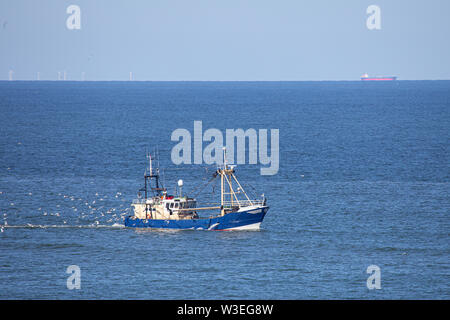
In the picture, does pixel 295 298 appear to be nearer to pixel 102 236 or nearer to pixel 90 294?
pixel 90 294

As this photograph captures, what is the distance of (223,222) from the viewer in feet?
283

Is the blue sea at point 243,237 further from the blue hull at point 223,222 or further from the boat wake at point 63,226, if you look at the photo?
the blue hull at point 223,222

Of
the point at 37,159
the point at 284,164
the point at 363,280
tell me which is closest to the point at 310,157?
the point at 284,164

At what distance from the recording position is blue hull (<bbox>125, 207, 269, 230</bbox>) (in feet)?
282

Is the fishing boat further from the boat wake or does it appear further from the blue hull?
the boat wake

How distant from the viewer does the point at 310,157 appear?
5925 inches

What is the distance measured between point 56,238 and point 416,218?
42495mm

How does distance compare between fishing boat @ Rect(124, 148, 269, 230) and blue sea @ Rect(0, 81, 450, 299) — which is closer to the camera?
blue sea @ Rect(0, 81, 450, 299)

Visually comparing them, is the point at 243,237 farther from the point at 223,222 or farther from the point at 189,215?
the point at 189,215

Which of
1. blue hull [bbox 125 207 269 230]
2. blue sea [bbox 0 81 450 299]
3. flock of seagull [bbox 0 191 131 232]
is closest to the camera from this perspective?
blue sea [bbox 0 81 450 299]

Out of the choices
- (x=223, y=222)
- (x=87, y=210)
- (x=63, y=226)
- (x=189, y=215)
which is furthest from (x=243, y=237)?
(x=87, y=210)

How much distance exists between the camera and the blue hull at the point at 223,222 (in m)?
85.8

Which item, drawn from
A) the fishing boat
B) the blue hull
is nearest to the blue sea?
the blue hull

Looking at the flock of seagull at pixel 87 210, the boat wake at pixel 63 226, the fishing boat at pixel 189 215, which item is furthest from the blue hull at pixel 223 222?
the flock of seagull at pixel 87 210
